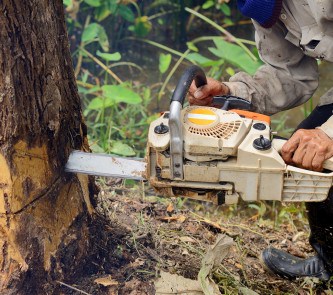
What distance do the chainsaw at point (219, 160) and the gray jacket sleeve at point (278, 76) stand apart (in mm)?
573

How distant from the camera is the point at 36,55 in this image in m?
1.85

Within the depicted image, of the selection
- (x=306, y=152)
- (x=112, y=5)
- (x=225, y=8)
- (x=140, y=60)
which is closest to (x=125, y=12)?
(x=112, y=5)

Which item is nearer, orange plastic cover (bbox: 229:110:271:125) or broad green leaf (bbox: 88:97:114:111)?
orange plastic cover (bbox: 229:110:271:125)

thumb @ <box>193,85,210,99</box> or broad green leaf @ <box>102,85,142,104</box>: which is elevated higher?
thumb @ <box>193,85,210,99</box>

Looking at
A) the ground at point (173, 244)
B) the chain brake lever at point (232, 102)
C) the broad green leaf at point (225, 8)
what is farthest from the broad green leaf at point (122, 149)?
the broad green leaf at point (225, 8)

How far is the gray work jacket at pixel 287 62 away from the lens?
2.27 meters

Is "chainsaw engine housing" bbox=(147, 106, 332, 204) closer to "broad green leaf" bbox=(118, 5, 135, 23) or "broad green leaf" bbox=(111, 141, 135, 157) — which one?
"broad green leaf" bbox=(111, 141, 135, 157)

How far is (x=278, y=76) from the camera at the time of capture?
253 centimetres

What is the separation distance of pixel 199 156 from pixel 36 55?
0.58 metres

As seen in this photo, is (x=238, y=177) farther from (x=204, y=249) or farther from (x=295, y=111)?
(x=295, y=111)

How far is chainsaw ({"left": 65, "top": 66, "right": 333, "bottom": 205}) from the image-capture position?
1782 millimetres

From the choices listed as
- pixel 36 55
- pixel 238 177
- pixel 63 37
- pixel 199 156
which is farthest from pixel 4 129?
pixel 238 177

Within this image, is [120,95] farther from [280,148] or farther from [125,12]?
[280,148]

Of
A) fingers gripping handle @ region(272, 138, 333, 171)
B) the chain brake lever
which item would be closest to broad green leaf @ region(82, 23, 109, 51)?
the chain brake lever
